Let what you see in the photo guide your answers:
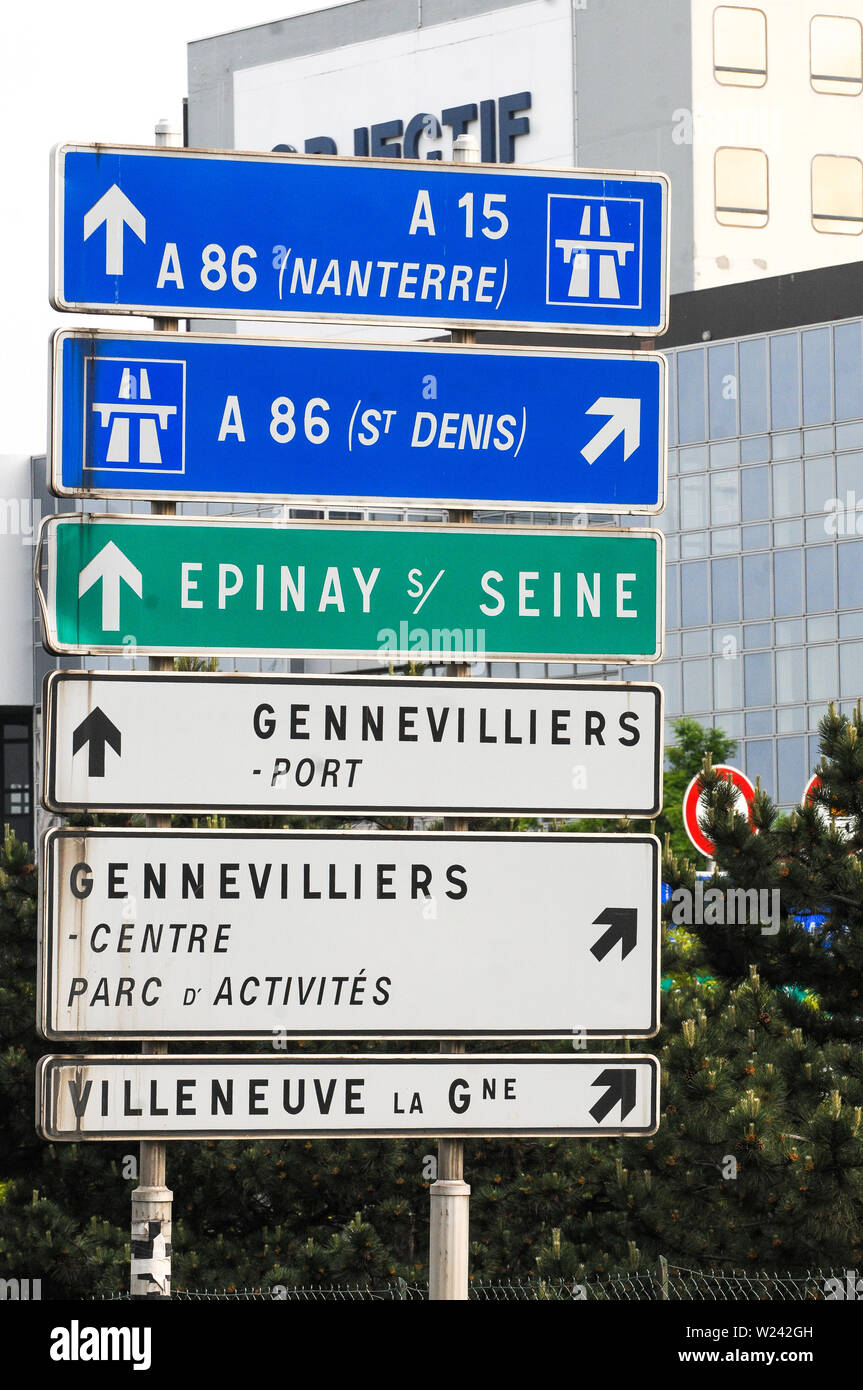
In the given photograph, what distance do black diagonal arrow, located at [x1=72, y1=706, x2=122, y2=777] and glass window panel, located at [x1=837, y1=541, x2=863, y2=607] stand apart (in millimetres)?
63100

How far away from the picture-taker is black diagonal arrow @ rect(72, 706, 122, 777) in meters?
6.94

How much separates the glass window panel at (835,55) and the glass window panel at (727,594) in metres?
22.1

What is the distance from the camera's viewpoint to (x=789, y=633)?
229ft

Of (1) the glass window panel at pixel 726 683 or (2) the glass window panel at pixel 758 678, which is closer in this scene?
(2) the glass window panel at pixel 758 678

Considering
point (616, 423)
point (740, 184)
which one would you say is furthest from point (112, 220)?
point (740, 184)

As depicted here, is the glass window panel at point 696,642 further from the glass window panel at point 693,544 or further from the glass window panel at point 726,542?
the glass window panel at point 726,542

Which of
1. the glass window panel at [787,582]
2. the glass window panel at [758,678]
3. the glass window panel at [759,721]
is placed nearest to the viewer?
the glass window panel at [759,721]

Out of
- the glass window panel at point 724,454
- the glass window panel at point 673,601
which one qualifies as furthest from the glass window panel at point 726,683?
the glass window panel at point 724,454

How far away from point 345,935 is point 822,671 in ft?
207

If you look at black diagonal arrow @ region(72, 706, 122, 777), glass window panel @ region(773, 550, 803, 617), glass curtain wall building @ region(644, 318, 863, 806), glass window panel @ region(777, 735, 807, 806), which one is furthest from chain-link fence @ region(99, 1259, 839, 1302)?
glass window panel @ region(773, 550, 803, 617)

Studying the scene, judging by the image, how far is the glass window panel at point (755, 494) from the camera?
7112 cm

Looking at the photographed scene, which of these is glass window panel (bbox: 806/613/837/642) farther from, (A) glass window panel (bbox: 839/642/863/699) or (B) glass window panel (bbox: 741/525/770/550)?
(B) glass window panel (bbox: 741/525/770/550)

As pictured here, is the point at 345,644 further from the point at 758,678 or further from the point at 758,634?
the point at 758,634
